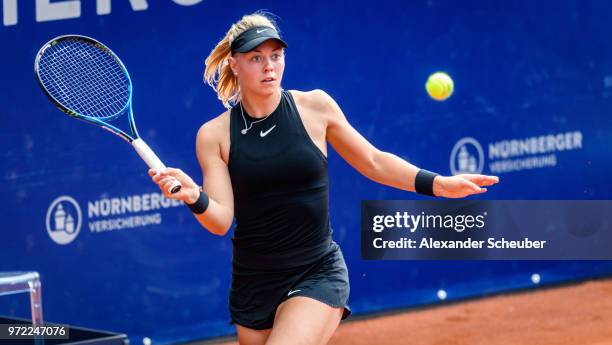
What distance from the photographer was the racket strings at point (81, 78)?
5.14 metres

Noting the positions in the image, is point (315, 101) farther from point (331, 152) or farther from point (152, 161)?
point (331, 152)

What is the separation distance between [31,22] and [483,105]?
301 cm

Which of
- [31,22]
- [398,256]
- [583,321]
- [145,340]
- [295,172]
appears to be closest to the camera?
[295,172]

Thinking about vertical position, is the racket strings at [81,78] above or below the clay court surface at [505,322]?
above

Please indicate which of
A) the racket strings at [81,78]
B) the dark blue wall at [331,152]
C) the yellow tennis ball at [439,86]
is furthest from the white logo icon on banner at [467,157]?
the racket strings at [81,78]

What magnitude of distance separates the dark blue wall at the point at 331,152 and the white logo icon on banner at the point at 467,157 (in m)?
0.02

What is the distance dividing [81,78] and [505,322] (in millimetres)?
3104

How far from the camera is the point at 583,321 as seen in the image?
6.63 metres

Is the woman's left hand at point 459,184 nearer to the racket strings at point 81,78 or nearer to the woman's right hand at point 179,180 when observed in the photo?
the woman's right hand at point 179,180

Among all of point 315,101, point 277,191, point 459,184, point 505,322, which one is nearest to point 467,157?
point 505,322

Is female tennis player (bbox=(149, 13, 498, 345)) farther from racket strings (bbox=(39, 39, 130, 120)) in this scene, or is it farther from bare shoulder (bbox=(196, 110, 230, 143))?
racket strings (bbox=(39, 39, 130, 120))

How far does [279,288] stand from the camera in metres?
3.95

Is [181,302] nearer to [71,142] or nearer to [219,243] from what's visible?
[219,243]

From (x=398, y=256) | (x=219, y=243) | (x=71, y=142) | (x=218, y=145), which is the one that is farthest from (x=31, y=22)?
(x=398, y=256)
